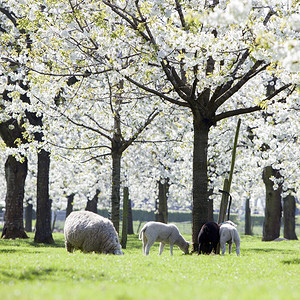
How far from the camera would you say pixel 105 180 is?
36438mm

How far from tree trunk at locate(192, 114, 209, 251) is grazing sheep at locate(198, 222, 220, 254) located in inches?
34.5

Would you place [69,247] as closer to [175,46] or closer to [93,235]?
[93,235]

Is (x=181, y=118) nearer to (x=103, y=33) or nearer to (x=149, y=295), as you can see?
(x=103, y=33)

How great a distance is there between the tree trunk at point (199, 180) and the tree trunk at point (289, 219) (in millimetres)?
20148

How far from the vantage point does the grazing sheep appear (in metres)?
12.9

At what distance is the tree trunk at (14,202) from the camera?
22.3 meters

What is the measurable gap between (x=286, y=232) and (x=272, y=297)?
2887 centimetres

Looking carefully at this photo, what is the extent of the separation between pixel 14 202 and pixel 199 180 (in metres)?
11.9

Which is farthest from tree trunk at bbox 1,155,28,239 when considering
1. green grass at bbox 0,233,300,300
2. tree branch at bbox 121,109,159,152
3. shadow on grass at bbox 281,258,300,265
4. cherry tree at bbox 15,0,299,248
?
shadow on grass at bbox 281,258,300,265

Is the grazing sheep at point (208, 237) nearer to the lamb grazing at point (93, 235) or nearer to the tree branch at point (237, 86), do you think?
the lamb grazing at point (93, 235)

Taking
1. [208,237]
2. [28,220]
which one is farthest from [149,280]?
[28,220]

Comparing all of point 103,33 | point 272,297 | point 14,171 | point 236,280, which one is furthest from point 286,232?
point 272,297

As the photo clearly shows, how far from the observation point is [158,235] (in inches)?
541

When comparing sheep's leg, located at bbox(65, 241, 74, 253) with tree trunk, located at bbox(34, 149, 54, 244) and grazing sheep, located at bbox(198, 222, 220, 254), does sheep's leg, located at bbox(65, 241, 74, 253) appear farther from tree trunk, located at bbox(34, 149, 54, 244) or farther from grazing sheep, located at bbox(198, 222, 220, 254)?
tree trunk, located at bbox(34, 149, 54, 244)
